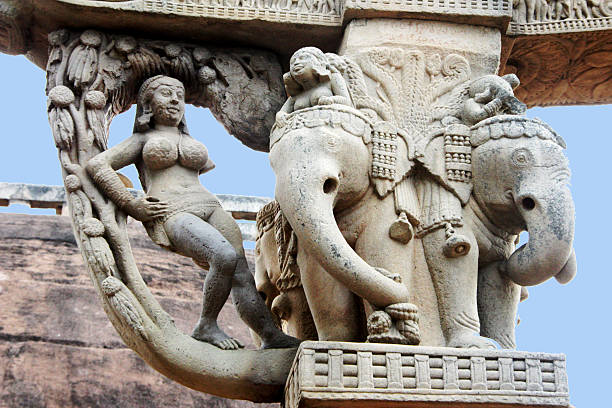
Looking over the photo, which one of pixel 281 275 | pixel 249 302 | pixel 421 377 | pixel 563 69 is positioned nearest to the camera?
pixel 421 377

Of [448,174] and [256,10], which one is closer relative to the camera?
[448,174]

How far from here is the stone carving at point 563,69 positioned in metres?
6.62

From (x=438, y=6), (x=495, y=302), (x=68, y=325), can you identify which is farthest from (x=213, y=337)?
(x=68, y=325)

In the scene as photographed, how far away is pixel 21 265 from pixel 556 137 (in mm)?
6385

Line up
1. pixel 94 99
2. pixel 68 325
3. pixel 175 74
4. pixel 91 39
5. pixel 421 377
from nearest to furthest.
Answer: pixel 421 377, pixel 94 99, pixel 91 39, pixel 175 74, pixel 68 325

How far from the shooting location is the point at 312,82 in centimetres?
591

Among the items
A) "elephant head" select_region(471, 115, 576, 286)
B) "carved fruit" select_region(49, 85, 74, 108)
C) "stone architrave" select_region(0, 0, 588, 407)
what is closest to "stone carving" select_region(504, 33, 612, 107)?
"stone architrave" select_region(0, 0, 588, 407)

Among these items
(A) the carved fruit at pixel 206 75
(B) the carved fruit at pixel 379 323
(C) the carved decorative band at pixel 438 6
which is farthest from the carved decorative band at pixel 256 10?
(B) the carved fruit at pixel 379 323

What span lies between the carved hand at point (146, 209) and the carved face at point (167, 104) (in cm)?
49

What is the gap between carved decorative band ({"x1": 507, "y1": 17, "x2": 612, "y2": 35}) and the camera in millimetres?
6527

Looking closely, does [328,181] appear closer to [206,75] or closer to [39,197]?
[206,75]

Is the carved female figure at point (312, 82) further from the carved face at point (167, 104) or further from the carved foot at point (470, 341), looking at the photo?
the carved foot at point (470, 341)

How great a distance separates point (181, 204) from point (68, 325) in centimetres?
455

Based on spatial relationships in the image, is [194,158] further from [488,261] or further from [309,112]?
[488,261]
